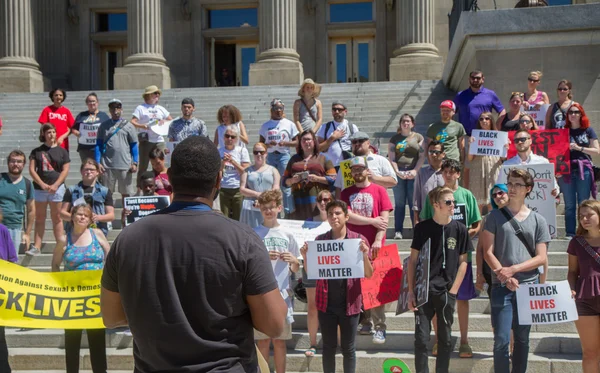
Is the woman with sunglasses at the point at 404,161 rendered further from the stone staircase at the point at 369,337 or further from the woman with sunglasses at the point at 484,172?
the woman with sunglasses at the point at 484,172

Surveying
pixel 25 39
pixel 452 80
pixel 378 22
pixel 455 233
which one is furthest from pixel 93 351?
Result: pixel 378 22

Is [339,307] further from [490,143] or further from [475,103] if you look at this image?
[475,103]

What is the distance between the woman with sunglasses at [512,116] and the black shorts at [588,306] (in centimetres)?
444

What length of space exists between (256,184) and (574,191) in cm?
412

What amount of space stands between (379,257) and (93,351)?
2.98m

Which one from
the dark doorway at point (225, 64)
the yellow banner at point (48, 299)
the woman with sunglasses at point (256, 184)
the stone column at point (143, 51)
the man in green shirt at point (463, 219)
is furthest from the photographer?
the dark doorway at point (225, 64)

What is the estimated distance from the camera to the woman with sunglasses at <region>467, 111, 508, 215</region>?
33.1 feet

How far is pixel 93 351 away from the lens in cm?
763

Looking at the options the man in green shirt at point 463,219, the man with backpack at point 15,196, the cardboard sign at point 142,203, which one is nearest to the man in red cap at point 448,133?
the man in green shirt at point 463,219

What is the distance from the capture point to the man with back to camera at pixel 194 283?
3059mm

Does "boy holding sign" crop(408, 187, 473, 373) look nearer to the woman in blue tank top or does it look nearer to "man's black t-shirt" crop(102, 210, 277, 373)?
the woman in blue tank top

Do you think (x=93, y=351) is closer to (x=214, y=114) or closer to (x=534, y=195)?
(x=534, y=195)

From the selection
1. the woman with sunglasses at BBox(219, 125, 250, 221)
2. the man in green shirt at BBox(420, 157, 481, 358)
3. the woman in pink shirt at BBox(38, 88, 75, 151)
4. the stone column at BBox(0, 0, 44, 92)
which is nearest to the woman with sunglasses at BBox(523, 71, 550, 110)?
the man in green shirt at BBox(420, 157, 481, 358)

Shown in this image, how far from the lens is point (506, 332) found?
6.89m
